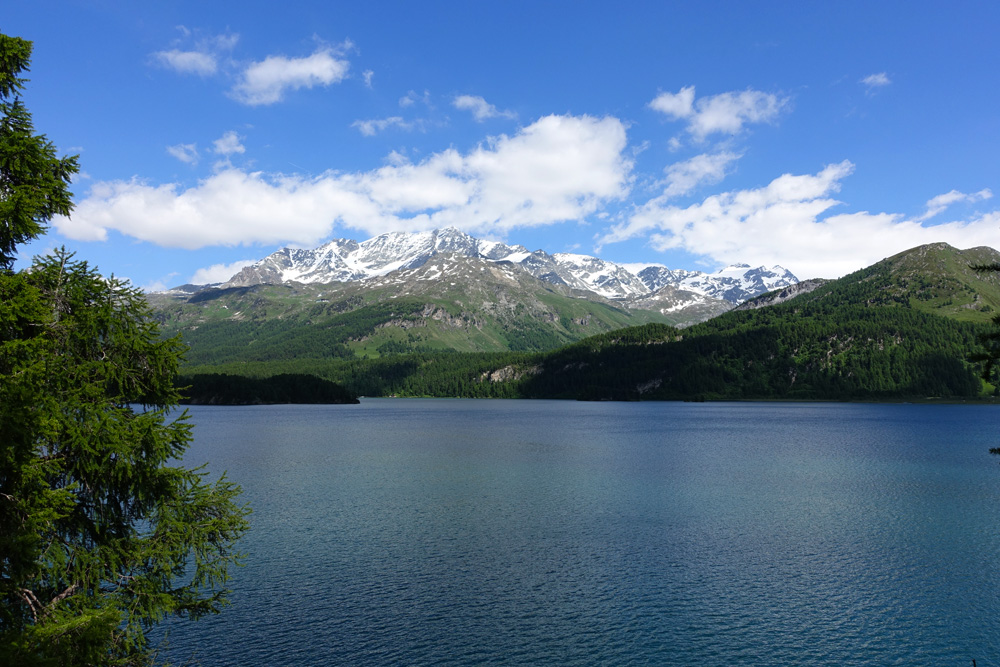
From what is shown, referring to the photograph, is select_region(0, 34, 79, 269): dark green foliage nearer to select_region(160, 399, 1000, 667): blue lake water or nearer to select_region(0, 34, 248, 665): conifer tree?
select_region(0, 34, 248, 665): conifer tree

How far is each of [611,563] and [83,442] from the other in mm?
37643

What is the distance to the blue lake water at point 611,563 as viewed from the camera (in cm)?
3184

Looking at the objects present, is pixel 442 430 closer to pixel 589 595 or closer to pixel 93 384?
pixel 589 595

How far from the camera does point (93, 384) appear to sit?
58.7ft

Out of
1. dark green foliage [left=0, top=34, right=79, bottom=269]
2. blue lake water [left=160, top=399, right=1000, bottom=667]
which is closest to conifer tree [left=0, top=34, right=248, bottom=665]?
dark green foliage [left=0, top=34, right=79, bottom=269]

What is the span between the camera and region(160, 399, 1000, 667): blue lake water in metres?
31.8

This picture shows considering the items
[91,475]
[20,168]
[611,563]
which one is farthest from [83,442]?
[611,563]

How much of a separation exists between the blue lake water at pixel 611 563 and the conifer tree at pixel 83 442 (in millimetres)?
13454

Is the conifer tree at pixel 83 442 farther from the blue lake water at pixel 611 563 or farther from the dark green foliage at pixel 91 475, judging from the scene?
the blue lake water at pixel 611 563

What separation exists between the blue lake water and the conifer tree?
13.5 m

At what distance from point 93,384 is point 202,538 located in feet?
21.0

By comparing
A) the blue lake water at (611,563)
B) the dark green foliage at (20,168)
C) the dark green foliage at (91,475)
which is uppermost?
the dark green foliage at (20,168)

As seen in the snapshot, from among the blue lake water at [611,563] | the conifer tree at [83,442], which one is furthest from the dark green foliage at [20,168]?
the blue lake water at [611,563]

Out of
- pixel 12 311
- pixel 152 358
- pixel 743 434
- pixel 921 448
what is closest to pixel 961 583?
pixel 152 358
